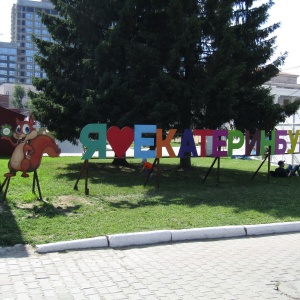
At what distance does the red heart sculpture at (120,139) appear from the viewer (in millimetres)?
10656

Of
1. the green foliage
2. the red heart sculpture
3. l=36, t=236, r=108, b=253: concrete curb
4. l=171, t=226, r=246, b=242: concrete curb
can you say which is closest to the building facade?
the green foliage

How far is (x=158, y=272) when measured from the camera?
5016 millimetres

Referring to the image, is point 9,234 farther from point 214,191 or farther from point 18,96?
point 18,96

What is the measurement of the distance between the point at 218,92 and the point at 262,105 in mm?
2454

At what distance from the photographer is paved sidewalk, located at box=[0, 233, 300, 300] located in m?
4.34

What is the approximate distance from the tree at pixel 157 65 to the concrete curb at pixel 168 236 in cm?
675

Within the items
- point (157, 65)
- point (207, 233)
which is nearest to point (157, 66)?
point (157, 65)

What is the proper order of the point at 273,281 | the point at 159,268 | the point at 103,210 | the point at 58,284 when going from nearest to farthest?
the point at 58,284 → the point at 273,281 → the point at 159,268 → the point at 103,210

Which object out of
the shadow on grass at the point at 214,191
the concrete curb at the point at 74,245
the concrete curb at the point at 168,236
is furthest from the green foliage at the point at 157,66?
the concrete curb at the point at 74,245

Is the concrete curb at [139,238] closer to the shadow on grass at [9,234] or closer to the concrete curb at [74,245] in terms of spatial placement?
the concrete curb at [74,245]

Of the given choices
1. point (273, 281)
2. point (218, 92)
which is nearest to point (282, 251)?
point (273, 281)

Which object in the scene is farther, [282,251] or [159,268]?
[282,251]

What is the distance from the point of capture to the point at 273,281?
15.7 feet

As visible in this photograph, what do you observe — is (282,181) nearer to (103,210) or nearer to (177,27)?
(177,27)
